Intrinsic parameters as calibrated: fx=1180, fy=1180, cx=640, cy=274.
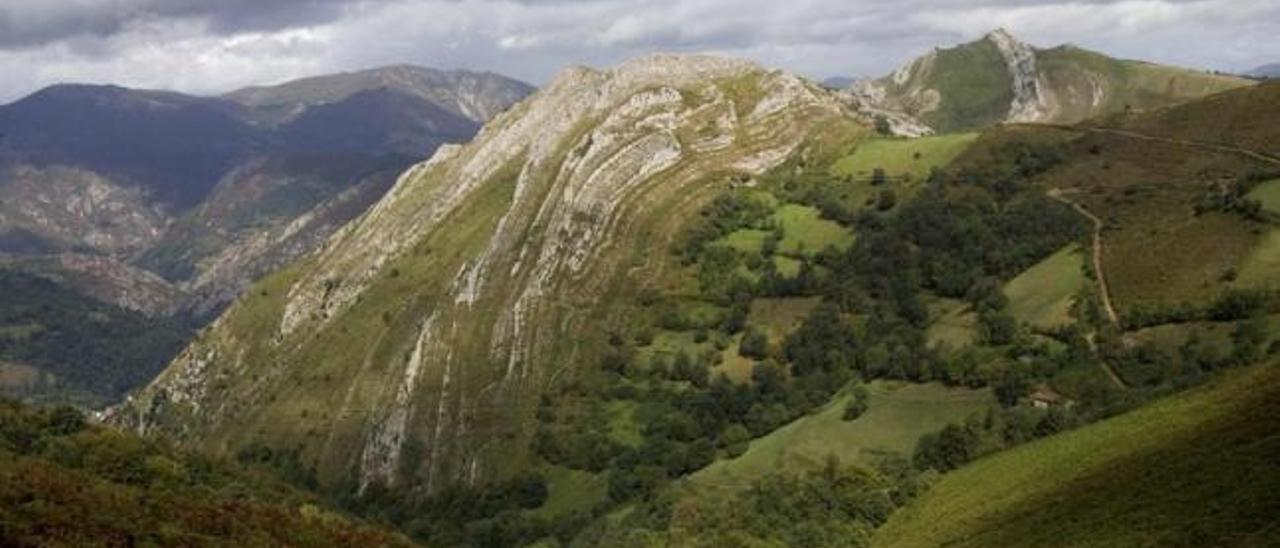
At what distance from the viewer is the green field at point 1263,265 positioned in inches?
6407

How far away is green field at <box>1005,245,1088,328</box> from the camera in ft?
593

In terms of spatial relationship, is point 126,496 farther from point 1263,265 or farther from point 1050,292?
point 1263,265

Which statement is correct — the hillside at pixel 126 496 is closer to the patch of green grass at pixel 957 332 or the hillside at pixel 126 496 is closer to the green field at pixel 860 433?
the green field at pixel 860 433

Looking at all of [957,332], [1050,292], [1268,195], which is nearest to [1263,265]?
[1268,195]

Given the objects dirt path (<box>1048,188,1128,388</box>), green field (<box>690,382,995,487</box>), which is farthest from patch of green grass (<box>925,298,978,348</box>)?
dirt path (<box>1048,188,1128,388</box>)

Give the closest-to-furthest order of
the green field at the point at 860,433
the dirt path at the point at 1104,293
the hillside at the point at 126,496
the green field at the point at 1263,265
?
the hillside at the point at 126,496, the dirt path at the point at 1104,293, the green field at the point at 1263,265, the green field at the point at 860,433

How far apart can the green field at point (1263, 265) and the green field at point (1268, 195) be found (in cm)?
691

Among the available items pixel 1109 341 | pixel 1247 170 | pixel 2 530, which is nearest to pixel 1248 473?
pixel 1109 341

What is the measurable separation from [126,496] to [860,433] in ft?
334

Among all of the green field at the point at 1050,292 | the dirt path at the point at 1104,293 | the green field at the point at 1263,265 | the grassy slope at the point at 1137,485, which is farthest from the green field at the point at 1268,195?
the grassy slope at the point at 1137,485

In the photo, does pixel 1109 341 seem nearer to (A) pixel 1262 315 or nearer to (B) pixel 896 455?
(A) pixel 1262 315

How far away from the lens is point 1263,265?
16662 centimetres

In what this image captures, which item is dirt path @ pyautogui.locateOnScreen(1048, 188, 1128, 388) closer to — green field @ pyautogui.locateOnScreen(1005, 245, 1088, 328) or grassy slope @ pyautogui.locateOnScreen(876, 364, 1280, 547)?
green field @ pyautogui.locateOnScreen(1005, 245, 1088, 328)

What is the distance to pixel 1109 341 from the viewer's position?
165375 mm
